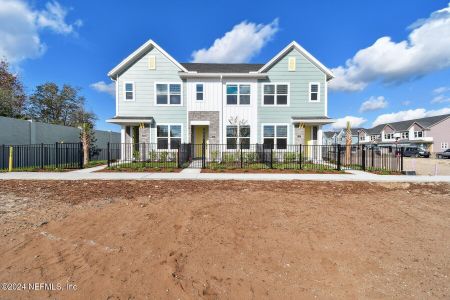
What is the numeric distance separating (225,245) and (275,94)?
15804 mm

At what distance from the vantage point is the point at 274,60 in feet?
59.0

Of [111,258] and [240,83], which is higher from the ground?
[240,83]

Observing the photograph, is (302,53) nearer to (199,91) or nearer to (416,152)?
(199,91)

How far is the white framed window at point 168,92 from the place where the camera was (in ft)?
58.9

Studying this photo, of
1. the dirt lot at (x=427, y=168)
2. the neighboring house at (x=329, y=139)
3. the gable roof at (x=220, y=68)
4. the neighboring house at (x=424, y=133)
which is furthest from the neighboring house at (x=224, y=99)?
the neighboring house at (x=424, y=133)

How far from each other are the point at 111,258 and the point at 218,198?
13.0 ft

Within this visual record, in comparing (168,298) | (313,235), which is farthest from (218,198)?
(168,298)

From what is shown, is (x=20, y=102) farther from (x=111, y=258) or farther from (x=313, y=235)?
(x=313, y=235)

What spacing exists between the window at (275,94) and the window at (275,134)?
1913 mm

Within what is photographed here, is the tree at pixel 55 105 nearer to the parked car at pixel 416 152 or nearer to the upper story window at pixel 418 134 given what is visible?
the parked car at pixel 416 152

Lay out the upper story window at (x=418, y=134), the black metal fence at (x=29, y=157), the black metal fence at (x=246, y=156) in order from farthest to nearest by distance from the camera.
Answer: the upper story window at (x=418, y=134)
the black metal fence at (x=246, y=156)
the black metal fence at (x=29, y=157)

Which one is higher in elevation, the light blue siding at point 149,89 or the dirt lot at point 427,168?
the light blue siding at point 149,89

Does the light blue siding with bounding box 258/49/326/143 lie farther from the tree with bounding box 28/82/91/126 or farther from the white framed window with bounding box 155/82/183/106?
the tree with bounding box 28/82/91/126

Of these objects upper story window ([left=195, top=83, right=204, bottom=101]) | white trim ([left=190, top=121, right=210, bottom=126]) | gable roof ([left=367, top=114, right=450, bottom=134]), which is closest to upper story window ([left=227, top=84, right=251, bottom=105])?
upper story window ([left=195, top=83, right=204, bottom=101])
